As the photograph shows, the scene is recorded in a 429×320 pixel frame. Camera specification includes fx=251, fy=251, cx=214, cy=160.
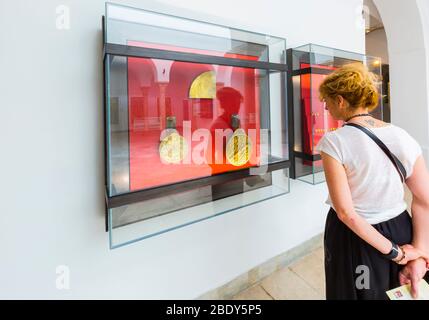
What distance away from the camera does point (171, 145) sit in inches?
60.7

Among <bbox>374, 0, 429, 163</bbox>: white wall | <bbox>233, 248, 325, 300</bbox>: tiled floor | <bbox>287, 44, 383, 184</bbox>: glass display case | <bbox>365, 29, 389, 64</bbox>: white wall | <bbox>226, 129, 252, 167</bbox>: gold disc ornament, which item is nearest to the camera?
<bbox>226, 129, 252, 167</bbox>: gold disc ornament

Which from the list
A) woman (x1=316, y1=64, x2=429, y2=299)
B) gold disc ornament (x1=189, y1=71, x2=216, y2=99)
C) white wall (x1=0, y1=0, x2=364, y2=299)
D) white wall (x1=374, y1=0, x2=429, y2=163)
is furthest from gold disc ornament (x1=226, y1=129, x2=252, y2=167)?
white wall (x1=374, y1=0, x2=429, y2=163)

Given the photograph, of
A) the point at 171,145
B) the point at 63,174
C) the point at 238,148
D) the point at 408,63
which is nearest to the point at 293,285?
the point at 238,148

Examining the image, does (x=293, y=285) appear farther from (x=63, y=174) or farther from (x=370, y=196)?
(x=63, y=174)

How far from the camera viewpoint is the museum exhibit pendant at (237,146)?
1.81 metres

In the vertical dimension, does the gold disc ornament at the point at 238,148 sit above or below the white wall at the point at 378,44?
below

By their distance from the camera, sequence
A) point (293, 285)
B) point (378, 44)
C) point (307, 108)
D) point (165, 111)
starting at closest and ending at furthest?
point (165, 111) → point (293, 285) → point (307, 108) → point (378, 44)

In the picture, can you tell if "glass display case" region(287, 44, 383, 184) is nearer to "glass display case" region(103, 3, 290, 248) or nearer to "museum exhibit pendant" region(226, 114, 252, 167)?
"glass display case" region(103, 3, 290, 248)

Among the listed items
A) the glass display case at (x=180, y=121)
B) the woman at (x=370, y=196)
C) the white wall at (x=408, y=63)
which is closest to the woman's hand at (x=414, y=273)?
the woman at (x=370, y=196)

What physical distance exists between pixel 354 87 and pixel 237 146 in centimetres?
87

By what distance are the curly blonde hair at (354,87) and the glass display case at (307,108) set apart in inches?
40.4

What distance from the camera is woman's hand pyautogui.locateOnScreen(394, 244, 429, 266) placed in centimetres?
110

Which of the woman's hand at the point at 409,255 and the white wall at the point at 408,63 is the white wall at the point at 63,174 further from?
the white wall at the point at 408,63

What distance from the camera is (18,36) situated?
3.74ft
